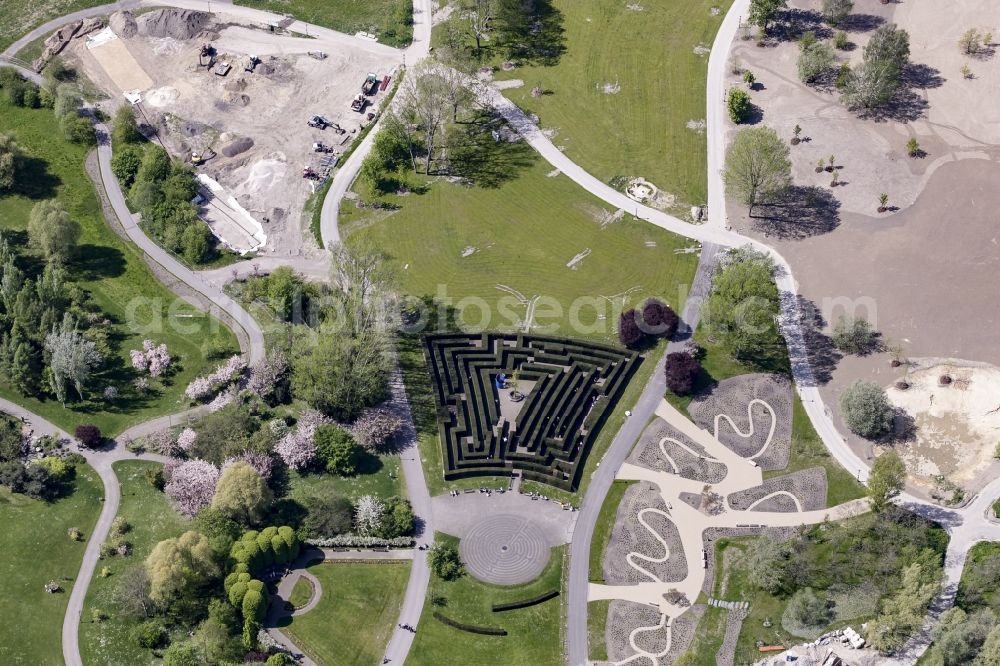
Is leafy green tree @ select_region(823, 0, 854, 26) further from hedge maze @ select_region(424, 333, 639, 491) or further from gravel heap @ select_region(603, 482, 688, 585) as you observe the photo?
gravel heap @ select_region(603, 482, 688, 585)

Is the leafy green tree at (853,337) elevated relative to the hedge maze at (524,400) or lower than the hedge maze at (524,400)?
elevated

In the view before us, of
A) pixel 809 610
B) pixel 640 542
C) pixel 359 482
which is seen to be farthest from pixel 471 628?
pixel 809 610

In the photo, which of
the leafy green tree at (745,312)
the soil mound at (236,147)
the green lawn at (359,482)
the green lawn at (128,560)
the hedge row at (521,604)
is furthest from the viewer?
the soil mound at (236,147)

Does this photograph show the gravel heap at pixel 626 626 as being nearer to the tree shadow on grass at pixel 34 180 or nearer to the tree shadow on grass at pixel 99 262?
the tree shadow on grass at pixel 99 262

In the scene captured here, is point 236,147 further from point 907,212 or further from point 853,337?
point 907,212

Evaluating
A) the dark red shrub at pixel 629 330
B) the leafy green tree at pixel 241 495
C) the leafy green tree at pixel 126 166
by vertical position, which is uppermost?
the dark red shrub at pixel 629 330

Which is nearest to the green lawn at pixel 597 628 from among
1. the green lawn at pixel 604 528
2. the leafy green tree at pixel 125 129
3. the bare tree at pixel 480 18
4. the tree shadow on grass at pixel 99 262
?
the green lawn at pixel 604 528
